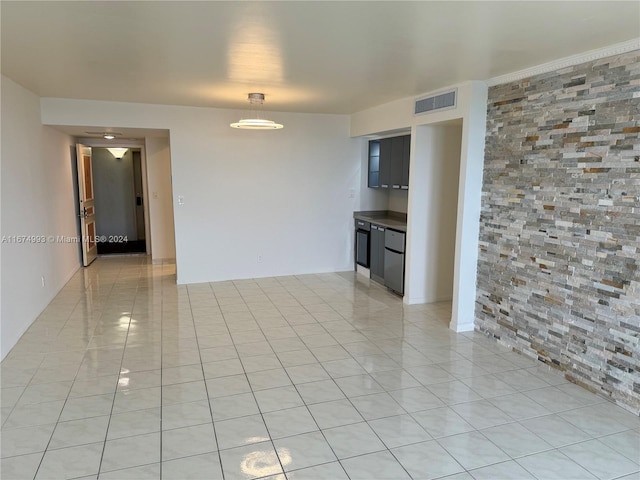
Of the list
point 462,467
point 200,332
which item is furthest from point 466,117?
point 200,332

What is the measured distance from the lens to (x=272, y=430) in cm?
263

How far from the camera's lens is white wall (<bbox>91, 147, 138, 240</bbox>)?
9430 millimetres

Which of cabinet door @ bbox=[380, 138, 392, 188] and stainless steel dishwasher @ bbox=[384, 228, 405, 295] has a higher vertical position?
cabinet door @ bbox=[380, 138, 392, 188]

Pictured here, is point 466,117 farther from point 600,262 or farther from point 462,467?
point 462,467

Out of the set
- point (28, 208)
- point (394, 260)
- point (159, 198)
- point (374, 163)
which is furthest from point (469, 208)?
point (159, 198)

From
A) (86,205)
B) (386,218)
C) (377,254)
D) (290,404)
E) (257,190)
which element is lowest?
(290,404)

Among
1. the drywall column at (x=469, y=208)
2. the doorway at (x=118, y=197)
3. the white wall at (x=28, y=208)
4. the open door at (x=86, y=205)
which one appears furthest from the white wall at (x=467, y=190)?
the doorway at (x=118, y=197)

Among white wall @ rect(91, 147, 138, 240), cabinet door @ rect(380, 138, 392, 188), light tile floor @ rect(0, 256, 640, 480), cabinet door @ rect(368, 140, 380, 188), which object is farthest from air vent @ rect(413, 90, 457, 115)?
white wall @ rect(91, 147, 138, 240)

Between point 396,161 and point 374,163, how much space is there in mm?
760

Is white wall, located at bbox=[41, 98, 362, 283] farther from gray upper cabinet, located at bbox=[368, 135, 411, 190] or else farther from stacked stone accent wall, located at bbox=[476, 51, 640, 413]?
stacked stone accent wall, located at bbox=[476, 51, 640, 413]

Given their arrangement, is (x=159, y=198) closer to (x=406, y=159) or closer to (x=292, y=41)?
(x=406, y=159)

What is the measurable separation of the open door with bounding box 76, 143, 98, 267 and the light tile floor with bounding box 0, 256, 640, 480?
250 centimetres

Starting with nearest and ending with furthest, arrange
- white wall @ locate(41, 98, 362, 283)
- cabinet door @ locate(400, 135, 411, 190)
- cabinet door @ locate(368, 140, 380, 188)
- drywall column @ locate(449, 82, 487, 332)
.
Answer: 1. drywall column @ locate(449, 82, 487, 332)
2. cabinet door @ locate(400, 135, 411, 190)
3. white wall @ locate(41, 98, 362, 283)
4. cabinet door @ locate(368, 140, 380, 188)

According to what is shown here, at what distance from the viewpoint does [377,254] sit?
6.12 meters
